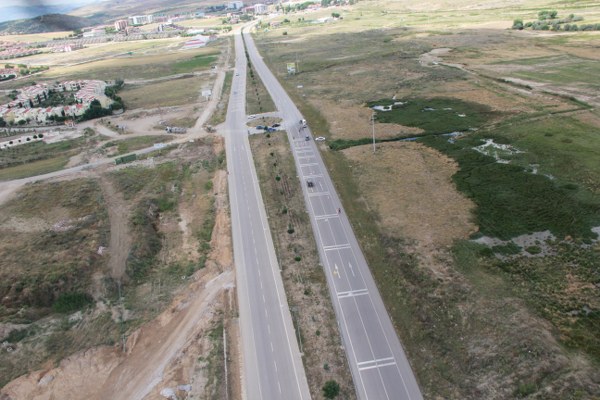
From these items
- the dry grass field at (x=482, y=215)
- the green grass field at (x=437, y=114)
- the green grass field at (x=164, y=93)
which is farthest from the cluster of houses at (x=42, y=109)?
the green grass field at (x=437, y=114)

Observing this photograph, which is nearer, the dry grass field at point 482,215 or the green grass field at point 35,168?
the dry grass field at point 482,215

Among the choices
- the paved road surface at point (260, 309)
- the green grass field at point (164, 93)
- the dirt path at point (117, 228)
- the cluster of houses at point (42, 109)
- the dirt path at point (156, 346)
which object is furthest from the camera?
the green grass field at point (164, 93)

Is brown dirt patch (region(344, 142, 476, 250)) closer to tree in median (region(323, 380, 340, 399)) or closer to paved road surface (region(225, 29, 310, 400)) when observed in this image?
paved road surface (region(225, 29, 310, 400))

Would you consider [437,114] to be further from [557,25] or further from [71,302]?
[557,25]

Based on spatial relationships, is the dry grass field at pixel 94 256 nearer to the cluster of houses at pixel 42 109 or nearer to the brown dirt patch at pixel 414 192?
the brown dirt patch at pixel 414 192

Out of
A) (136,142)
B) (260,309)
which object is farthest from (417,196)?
(136,142)

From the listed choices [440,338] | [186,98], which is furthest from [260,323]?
[186,98]

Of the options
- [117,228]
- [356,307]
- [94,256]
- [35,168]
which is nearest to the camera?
[356,307]
